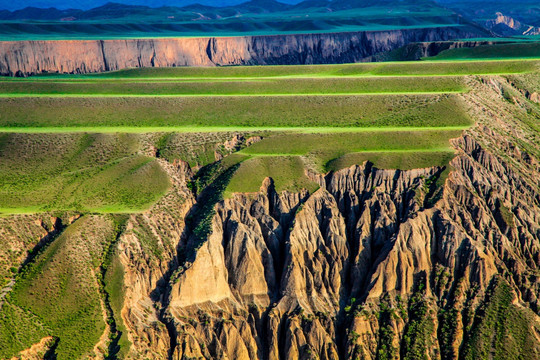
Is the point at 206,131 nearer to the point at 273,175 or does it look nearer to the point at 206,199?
the point at 206,199

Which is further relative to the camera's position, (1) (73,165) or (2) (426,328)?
(1) (73,165)

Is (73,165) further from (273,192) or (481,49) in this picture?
(481,49)

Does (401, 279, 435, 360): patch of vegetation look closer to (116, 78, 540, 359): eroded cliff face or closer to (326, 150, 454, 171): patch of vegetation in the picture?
(116, 78, 540, 359): eroded cliff face

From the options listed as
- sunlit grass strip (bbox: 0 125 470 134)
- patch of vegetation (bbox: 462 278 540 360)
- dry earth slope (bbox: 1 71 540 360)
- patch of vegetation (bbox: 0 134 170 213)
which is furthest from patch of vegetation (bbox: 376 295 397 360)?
patch of vegetation (bbox: 0 134 170 213)

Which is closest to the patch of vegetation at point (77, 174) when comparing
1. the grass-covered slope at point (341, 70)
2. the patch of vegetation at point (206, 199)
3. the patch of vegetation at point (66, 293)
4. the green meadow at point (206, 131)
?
the green meadow at point (206, 131)

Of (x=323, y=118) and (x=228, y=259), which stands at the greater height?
(x=323, y=118)

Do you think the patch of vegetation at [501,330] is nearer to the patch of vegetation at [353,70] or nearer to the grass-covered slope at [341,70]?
the grass-covered slope at [341,70]

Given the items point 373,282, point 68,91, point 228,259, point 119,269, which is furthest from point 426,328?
point 68,91
